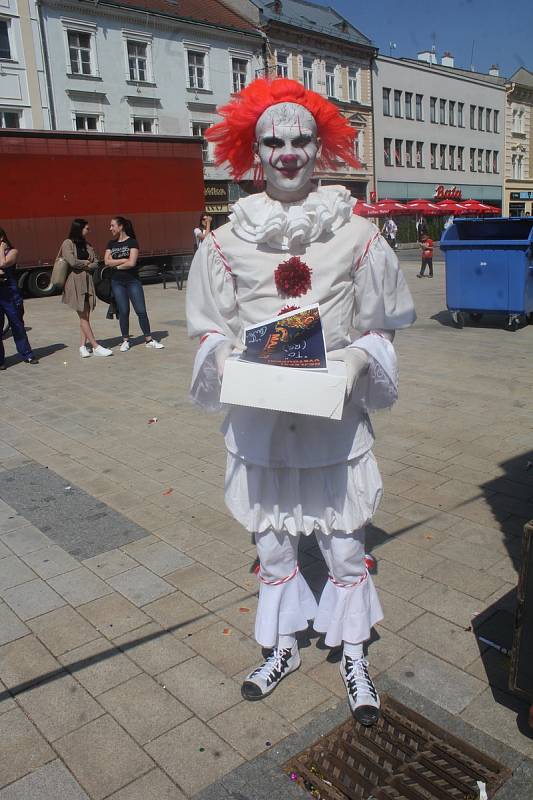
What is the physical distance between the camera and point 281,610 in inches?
110

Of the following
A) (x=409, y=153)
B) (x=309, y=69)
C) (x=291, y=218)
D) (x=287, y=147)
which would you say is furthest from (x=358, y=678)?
(x=409, y=153)

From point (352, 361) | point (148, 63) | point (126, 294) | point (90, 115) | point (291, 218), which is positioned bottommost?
point (126, 294)

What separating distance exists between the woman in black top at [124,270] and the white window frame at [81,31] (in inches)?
784

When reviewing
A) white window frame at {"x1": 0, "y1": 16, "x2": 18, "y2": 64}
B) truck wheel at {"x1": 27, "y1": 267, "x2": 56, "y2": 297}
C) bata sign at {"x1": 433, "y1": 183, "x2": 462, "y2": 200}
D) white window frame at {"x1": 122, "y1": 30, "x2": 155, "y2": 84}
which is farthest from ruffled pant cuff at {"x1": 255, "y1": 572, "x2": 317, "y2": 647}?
bata sign at {"x1": 433, "y1": 183, "x2": 462, "y2": 200}

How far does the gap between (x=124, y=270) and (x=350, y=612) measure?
7379mm

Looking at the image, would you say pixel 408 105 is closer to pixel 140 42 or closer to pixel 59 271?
pixel 140 42

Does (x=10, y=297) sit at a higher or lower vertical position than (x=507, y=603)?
higher

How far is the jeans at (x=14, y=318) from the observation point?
8.77 meters

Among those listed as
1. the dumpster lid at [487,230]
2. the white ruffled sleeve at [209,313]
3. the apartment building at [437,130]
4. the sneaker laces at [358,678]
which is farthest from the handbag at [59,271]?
the apartment building at [437,130]

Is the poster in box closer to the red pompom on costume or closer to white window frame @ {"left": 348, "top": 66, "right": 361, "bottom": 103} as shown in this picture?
the red pompom on costume

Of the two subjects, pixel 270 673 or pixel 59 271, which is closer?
pixel 270 673

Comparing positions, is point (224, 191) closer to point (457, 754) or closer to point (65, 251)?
point (65, 251)

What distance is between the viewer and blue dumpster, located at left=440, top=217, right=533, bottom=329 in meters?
9.91

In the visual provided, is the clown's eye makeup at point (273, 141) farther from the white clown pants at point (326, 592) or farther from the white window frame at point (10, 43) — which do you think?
the white window frame at point (10, 43)
